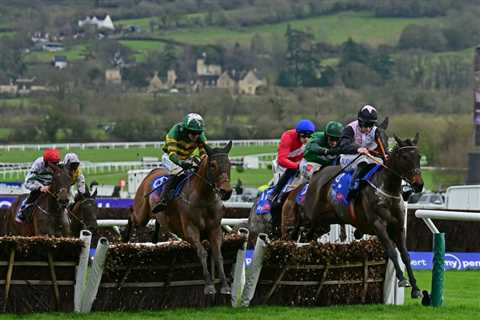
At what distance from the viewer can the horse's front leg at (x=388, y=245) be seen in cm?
1440

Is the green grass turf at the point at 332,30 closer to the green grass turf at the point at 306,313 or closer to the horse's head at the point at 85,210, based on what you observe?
the horse's head at the point at 85,210

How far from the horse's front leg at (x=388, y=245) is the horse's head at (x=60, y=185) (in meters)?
A: 4.26

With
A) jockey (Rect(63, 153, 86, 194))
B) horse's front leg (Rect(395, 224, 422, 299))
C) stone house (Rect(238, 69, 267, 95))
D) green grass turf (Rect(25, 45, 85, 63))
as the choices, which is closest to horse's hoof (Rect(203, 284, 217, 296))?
horse's front leg (Rect(395, 224, 422, 299))

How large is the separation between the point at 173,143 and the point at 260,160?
61.3 m

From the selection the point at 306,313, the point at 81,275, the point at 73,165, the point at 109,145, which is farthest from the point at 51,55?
the point at 306,313

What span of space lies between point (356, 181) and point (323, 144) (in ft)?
5.47

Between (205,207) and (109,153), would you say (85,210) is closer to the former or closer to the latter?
(205,207)

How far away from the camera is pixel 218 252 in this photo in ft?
A: 47.1

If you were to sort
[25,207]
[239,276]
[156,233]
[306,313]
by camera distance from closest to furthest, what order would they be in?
[306,313]
[239,276]
[156,233]
[25,207]

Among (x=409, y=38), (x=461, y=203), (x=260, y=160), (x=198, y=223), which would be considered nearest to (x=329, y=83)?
(x=409, y=38)

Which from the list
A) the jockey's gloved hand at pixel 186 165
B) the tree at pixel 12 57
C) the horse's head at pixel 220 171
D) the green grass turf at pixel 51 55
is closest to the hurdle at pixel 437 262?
the horse's head at pixel 220 171

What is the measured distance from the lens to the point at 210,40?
186625 millimetres

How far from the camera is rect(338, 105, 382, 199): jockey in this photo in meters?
15.6

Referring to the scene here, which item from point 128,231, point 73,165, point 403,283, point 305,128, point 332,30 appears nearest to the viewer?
point 403,283
